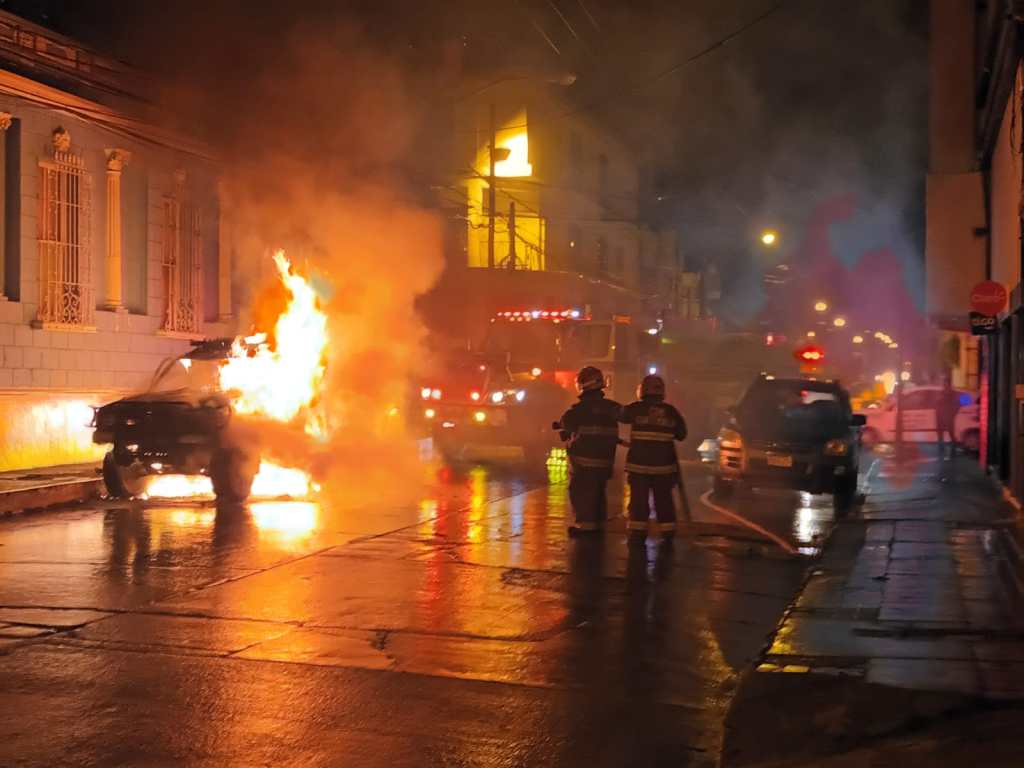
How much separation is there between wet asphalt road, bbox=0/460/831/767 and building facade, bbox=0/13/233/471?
5.93m

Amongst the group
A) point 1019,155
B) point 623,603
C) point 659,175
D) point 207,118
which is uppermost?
point 659,175

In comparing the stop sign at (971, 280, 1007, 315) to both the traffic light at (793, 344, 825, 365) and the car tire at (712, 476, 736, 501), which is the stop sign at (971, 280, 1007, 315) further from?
the traffic light at (793, 344, 825, 365)

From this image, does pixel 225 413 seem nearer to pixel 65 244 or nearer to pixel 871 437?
pixel 65 244

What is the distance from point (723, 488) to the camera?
1534 centimetres

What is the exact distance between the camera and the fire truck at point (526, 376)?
19844mm

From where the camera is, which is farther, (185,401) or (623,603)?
(185,401)

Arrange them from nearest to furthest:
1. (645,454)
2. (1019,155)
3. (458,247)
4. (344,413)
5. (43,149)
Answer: (645,454)
(1019,155)
(43,149)
(344,413)
(458,247)

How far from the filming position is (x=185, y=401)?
45.7ft

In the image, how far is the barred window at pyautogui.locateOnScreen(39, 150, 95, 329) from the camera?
59.8 feet

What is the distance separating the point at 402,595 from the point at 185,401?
20.5ft

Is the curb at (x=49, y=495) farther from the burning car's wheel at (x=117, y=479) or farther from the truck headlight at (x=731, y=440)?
the truck headlight at (x=731, y=440)

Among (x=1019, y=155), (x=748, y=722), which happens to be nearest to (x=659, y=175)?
(x=1019, y=155)

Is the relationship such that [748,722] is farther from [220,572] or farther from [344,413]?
[344,413]

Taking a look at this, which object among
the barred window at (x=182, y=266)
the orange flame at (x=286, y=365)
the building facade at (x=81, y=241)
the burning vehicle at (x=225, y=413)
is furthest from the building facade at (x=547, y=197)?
the burning vehicle at (x=225, y=413)
